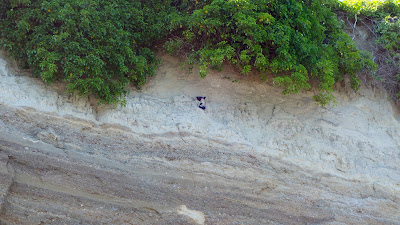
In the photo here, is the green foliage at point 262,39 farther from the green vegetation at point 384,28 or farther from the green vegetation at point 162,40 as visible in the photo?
the green vegetation at point 384,28

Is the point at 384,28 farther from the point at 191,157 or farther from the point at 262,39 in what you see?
the point at 191,157

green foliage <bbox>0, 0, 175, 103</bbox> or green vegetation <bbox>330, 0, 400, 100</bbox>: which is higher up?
green vegetation <bbox>330, 0, 400, 100</bbox>

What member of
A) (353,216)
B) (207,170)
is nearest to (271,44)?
(207,170)

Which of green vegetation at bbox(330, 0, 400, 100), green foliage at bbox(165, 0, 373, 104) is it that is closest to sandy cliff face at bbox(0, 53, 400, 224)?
green foliage at bbox(165, 0, 373, 104)

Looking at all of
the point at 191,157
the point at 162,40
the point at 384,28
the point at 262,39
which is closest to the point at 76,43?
the point at 162,40

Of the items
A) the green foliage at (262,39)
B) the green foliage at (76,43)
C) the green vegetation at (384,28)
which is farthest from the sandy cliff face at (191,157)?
the green vegetation at (384,28)

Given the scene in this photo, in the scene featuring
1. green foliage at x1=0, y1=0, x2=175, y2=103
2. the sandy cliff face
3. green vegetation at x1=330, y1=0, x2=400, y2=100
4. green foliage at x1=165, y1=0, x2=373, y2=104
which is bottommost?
the sandy cliff face

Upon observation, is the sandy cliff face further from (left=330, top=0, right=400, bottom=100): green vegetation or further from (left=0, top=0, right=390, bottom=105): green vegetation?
(left=330, top=0, right=400, bottom=100): green vegetation
